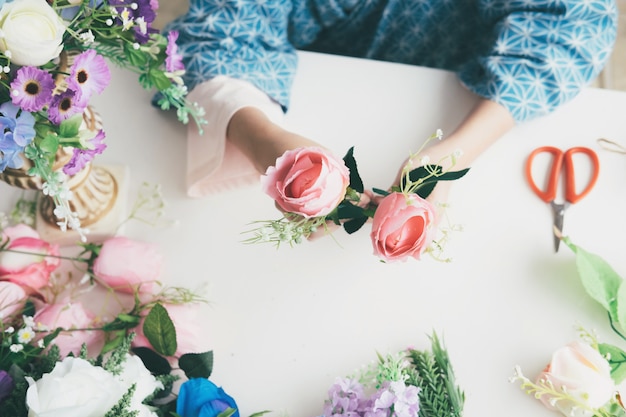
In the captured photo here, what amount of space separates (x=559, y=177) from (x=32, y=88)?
618 mm

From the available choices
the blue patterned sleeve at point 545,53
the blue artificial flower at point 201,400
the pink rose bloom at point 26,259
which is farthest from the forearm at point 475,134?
the pink rose bloom at point 26,259

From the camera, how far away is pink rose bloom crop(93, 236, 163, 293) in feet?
2.21

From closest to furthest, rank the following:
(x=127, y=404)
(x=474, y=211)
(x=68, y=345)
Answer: (x=127, y=404) < (x=68, y=345) < (x=474, y=211)

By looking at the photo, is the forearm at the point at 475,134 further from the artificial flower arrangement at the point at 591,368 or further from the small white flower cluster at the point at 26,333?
the small white flower cluster at the point at 26,333

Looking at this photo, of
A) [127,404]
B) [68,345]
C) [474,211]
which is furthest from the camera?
[474,211]

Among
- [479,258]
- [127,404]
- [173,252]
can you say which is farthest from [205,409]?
[479,258]

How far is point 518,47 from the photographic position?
0.76 meters

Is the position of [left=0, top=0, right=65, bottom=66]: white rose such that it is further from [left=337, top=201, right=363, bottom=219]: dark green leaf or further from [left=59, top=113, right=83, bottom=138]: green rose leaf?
[left=337, top=201, right=363, bottom=219]: dark green leaf

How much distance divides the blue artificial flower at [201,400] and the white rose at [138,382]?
0.03 metres

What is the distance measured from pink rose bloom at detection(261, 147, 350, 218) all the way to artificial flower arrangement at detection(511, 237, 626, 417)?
282 millimetres

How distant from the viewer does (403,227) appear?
477 mm

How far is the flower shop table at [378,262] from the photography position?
67cm

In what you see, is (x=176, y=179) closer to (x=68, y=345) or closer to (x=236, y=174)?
(x=236, y=174)

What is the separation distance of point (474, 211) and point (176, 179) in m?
0.39
